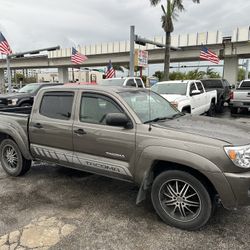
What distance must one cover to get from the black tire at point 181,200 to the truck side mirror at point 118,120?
2.60 feet

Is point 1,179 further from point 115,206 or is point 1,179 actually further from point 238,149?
point 238,149

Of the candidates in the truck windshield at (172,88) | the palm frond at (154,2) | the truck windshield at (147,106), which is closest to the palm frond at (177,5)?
the palm frond at (154,2)

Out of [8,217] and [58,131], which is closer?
[8,217]

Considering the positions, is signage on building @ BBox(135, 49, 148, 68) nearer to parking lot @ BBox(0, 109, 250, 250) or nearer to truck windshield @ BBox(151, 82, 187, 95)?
truck windshield @ BBox(151, 82, 187, 95)

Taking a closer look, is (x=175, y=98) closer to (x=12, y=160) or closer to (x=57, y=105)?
(x=57, y=105)

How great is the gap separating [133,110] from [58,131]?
1322 mm

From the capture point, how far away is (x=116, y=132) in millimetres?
3711

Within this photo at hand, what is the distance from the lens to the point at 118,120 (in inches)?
140

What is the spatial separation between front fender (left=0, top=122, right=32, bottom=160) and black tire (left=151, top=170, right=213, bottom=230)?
2.55m

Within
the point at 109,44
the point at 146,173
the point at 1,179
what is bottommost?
the point at 1,179

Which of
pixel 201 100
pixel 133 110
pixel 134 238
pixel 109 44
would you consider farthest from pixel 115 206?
pixel 109 44

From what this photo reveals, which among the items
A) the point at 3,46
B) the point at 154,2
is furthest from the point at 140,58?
the point at 3,46

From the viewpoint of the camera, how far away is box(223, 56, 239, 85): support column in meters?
28.2

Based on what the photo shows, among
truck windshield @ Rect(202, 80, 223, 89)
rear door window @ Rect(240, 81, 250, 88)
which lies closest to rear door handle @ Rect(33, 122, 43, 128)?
rear door window @ Rect(240, 81, 250, 88)
